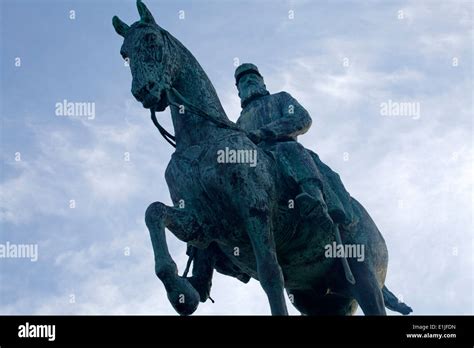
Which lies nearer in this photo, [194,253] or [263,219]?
[263,219]

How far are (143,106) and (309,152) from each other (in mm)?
2549

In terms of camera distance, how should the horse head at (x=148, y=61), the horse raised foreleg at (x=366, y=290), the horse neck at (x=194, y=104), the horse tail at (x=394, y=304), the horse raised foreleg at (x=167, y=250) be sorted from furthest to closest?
the horse tail at (x=394, y=304)
the horse raised foreleg at (x=366, y=290)
the horse neck at (x=194, y=104)
the horse head at (x=148, y=61)
the horse raised foreleg at (x=167, y=250)

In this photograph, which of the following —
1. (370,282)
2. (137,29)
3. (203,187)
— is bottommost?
(370,282)

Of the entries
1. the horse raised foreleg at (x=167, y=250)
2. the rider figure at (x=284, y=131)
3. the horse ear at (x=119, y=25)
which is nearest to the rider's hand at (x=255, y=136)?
the rider figure at (x=284, y=131)

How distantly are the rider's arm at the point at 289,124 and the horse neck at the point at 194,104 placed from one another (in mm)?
646

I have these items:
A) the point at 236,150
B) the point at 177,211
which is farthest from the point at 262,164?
the point at 177,211

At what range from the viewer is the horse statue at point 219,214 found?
12.8m

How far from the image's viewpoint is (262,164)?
1330 cm

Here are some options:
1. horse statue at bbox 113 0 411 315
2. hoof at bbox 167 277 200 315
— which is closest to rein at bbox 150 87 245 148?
horse statue at bbox 113 0 411 315

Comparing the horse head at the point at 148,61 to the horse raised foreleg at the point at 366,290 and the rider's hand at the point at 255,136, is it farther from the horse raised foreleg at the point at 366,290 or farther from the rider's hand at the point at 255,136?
the horse raised foreleg at the point at 366,290

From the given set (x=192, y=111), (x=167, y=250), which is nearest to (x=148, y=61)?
(x=192, y=111)
